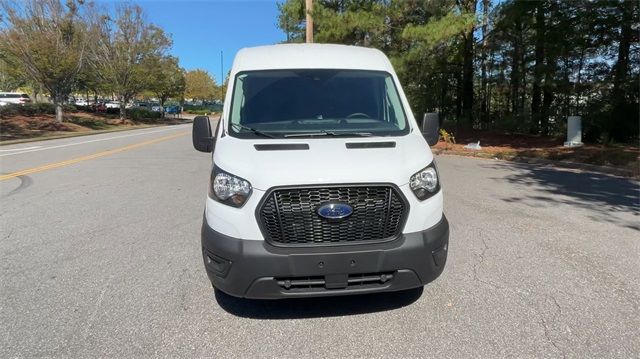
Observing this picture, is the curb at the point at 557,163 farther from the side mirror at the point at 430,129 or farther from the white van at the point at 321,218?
the white van at the point at 321,218

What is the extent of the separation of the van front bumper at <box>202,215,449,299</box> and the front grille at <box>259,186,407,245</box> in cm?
7

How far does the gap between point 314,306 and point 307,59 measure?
242 centimetres

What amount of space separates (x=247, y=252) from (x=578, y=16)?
1644 centimetres

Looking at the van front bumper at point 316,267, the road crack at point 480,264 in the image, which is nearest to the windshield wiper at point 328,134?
the van front bumper at point 316,267

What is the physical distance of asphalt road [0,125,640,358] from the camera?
10.4 feet

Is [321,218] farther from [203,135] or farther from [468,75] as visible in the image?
[468,75]

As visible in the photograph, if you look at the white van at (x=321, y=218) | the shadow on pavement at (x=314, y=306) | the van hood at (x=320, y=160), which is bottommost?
the shadow on pavement at (x=314, y=306)

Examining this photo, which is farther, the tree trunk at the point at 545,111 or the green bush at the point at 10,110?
the green bush at the point at 10,110

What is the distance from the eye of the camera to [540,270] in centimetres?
448

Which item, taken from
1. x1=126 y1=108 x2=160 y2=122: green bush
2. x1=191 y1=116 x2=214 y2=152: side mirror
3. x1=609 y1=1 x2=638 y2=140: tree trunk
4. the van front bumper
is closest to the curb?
x1=609 y1=1 x2=638 y2=140: tree trunk

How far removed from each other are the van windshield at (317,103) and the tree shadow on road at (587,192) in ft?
13.3

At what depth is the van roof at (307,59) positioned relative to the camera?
4535mm

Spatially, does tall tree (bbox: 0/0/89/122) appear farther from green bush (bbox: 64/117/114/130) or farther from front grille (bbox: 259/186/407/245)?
front grille (bbox: 259/186/407/245)

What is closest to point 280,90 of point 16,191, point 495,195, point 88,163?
point 495,195
